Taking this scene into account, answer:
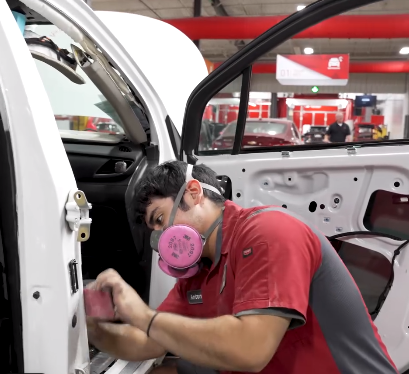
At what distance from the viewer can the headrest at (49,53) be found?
2.09m

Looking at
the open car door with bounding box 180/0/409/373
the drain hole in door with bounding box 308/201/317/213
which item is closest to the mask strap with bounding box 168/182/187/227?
the open car door with bounding box 180/0/409/373

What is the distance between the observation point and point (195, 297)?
174 centimetres

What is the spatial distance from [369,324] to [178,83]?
1984mm

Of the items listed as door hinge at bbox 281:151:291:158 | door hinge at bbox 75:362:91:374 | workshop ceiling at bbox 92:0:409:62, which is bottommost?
door hinge at bbox 75:362:91:374

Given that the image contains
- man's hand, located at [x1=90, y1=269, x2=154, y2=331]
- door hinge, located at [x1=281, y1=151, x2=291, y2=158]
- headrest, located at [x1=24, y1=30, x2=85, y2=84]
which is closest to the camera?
man's hand, located at [x1=90, y1=269, x2=154, y2=331]

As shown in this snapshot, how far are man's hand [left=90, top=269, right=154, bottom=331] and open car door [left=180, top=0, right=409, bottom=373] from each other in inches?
45.3

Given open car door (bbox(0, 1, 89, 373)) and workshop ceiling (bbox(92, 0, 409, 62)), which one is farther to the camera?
workshop ceiling (bbox(92, 0, 409, 62))

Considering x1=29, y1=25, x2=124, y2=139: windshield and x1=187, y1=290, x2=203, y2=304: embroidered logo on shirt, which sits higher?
x1=29, y1=25, x2=124, y2=139: windshield

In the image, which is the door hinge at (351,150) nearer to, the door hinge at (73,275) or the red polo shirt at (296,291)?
the red polo shirt at (296,291)

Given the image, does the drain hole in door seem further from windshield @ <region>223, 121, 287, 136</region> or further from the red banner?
the red banner

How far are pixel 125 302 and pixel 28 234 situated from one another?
1.35 feet

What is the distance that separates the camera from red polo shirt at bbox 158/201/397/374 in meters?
1.29

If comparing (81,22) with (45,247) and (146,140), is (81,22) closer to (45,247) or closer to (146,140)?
(146,140)

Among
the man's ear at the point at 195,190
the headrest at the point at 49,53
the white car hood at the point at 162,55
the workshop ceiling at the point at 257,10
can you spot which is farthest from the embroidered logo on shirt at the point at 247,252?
the workshop ceiling at the point at 257,10
